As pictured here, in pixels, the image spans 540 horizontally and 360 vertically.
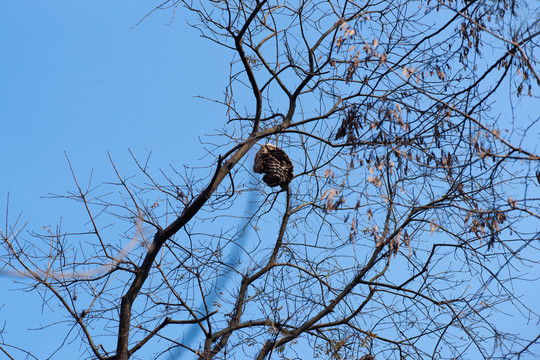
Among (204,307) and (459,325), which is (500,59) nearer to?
(459,325)

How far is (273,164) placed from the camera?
6.24 m

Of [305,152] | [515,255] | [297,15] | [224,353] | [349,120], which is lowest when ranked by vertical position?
[515,255]

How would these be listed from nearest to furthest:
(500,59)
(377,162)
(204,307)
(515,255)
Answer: (515,255)
(500,59)
(377,162)
(204,307)

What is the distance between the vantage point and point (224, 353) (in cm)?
625

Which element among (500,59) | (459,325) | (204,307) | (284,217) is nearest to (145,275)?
(204,307)

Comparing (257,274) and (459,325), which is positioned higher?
(257,274)

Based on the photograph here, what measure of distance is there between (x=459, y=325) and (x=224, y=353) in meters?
2.27

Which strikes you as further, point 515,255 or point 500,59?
point 500,59

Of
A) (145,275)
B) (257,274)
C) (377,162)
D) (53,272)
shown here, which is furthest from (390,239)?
(53,272)

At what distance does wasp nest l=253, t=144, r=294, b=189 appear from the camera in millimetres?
6254

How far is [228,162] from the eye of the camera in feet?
19.6

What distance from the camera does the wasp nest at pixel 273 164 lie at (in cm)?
A: 625

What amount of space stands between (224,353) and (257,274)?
95cm

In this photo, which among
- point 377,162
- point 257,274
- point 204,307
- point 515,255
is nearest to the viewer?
point 515,255
